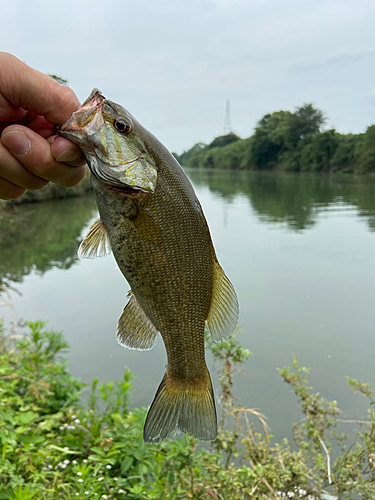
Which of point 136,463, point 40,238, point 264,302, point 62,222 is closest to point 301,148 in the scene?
point 62,222

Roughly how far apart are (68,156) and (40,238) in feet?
48.5

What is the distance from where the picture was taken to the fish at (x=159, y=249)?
1.40m

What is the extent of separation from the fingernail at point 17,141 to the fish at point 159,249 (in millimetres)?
273

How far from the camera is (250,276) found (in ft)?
29.6

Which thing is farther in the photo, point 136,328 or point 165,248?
point 136,328

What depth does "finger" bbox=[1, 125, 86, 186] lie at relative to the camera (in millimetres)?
1616

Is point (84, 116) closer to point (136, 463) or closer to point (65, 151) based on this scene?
point (65, 151)

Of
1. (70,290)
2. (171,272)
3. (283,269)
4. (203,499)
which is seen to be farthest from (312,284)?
(171,272)

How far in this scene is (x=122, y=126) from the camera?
1.42 m

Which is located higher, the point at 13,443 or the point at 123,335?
the point at 123,335

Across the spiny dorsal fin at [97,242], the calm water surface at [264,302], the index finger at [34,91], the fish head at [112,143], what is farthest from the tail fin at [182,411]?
the calm water surface at [264,302]

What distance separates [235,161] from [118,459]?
92005 millimetres

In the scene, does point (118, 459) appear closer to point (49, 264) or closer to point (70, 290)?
point (70, 290)

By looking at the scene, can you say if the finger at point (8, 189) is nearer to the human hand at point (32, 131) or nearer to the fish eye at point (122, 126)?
the human hand at point (32, 131)
